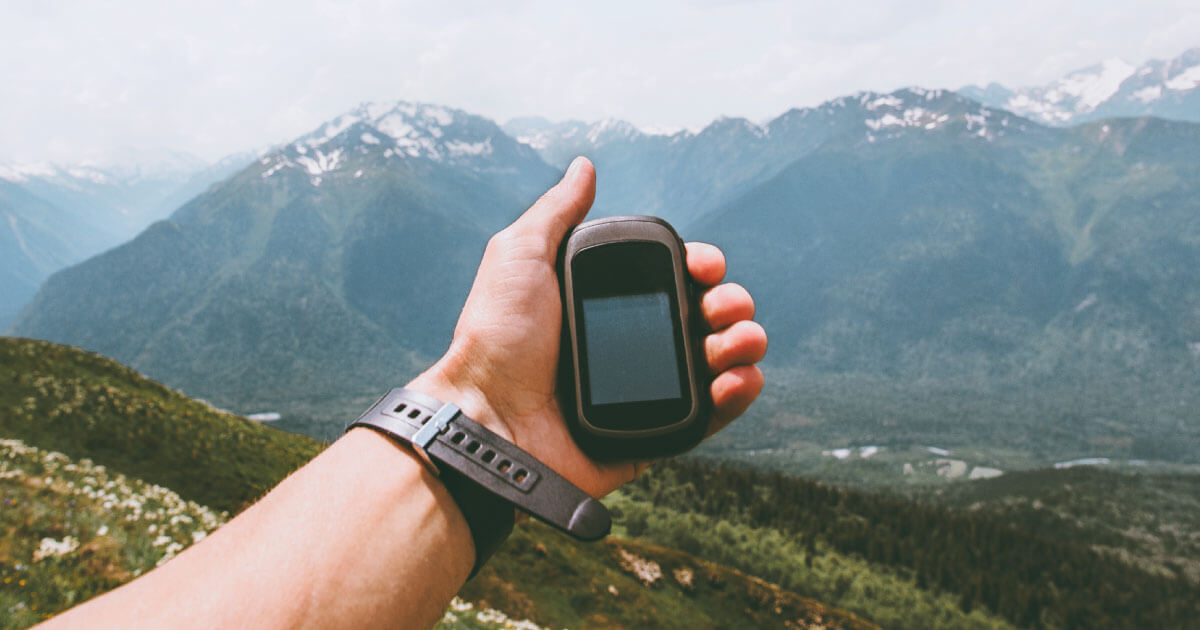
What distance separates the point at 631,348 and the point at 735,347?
849mm

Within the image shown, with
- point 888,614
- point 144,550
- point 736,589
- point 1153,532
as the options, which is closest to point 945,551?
point 888,614

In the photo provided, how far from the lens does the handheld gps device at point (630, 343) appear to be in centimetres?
476

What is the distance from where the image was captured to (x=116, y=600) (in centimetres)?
279

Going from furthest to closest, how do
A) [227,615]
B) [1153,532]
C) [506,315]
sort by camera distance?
[1153,532], [506,315], [227,615]

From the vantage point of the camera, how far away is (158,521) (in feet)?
36.1

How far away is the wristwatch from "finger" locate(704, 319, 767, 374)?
186 centimetres

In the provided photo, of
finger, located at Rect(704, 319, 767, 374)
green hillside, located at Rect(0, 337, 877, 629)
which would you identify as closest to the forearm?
finger, located at Rect(704, 319, 767, 374)

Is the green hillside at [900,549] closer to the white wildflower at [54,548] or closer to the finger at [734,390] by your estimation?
the white wildflower at [54,548]

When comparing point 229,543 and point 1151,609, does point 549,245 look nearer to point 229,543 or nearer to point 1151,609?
point 229,543

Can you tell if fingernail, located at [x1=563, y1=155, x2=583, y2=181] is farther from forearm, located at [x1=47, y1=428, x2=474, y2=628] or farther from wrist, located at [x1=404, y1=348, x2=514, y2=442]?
forearm, located at [x1=47, y1=428, x2=474, y2=628]

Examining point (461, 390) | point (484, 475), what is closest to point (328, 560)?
point (484, 475)

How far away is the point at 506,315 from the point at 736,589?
83.8 feet

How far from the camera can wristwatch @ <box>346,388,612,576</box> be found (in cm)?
324

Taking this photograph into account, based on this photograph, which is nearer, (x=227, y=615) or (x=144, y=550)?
(x=227, y=615)
